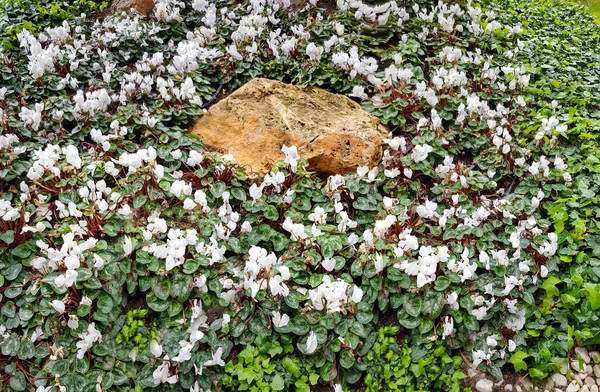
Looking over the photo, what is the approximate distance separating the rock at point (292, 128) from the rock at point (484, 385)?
2126 mm

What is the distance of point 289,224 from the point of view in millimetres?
3951

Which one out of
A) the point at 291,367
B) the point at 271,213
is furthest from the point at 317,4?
the point at 291,367

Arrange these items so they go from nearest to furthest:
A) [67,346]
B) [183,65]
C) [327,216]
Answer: [67,346] < [327,216] < [183,65]

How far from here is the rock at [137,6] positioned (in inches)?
278

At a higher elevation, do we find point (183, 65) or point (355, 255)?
point (183, 65)

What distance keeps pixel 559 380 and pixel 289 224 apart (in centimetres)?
221

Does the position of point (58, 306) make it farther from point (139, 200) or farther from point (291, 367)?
point (291, 367)

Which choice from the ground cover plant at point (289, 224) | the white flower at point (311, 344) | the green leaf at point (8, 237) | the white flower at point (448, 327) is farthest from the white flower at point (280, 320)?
the green leaf at point (8, 237)

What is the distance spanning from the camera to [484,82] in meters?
5.89

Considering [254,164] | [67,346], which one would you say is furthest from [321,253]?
[67,346]

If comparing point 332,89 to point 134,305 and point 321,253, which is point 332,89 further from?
point 134,305

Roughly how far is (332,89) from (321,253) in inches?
94.3

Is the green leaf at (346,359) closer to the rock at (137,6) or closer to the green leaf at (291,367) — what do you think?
the green leaf at (291,367)

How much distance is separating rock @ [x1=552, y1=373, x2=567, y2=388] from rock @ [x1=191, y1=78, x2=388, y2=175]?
90.9 inches
